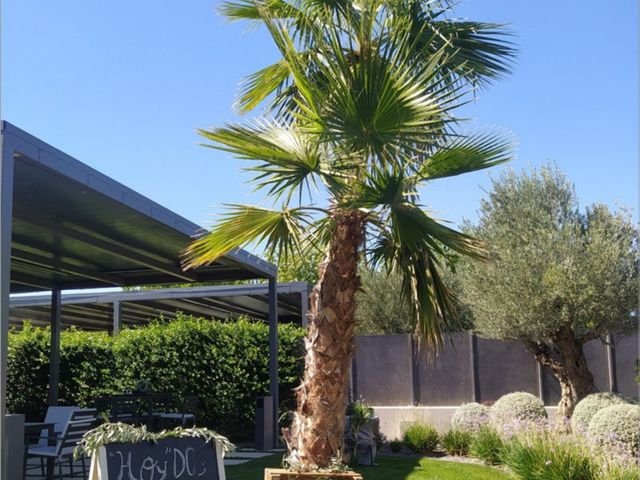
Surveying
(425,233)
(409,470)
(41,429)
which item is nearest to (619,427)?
(409,470)

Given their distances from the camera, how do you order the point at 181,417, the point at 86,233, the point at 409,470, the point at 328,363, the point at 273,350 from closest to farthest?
1. the point at 328,363
2. the point at 86,233
3. the point at 409,470
4. the point at 181,417
5. the point at 273,350

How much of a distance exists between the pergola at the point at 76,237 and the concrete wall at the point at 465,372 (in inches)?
92.3

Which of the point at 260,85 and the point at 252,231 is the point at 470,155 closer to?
the point at 252,231

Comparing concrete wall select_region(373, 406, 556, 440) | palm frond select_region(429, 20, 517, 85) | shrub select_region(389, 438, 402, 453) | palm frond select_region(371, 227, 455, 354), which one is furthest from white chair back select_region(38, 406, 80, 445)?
palm frond select_region(429, 20, 517, 85)

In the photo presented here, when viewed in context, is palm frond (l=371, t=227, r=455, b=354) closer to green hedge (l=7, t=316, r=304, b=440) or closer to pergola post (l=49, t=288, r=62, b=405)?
green hedge (l=7, t=316, r=304, b=440)

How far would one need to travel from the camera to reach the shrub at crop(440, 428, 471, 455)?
11.4 metres

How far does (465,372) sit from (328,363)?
8.27 meters

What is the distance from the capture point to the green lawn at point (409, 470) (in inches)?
366

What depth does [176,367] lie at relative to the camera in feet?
44.3

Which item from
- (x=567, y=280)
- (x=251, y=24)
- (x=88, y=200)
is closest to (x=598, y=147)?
(x=567, y=280)

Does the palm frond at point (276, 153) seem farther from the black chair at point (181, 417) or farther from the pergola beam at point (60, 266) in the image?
the black chair at point (181, 417)

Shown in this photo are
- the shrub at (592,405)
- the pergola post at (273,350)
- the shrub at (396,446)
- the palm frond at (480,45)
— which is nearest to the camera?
the palm frond at (480,45)

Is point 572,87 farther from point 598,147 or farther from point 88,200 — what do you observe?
point 88,200

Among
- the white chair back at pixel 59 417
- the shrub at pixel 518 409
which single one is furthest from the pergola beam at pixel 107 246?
the shrub at pixel 518 409
